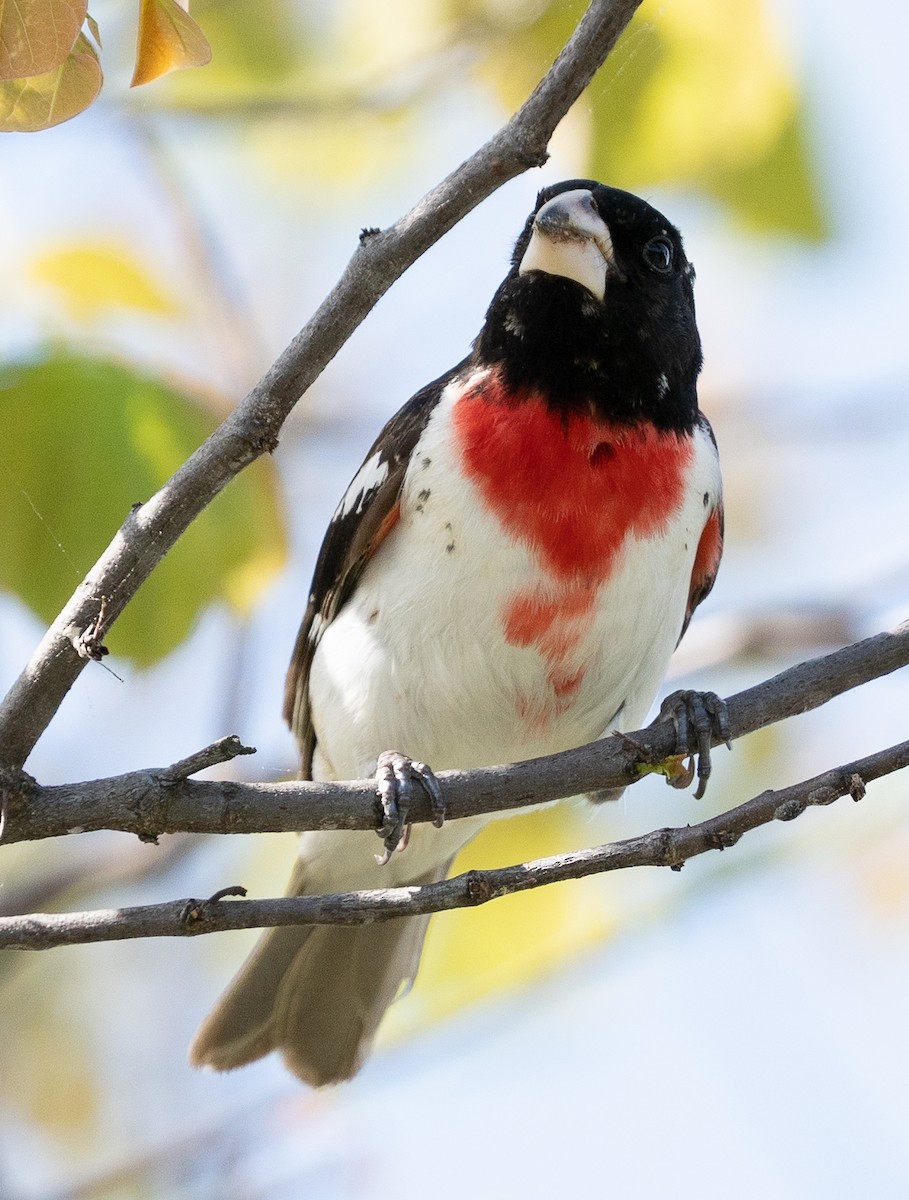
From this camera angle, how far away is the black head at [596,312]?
364 cm

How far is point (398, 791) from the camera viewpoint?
3006mm

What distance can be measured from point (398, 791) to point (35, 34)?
173cm

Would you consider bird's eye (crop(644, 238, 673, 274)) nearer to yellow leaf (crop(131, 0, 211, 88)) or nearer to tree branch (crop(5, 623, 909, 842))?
tree branch (crop(5, 623, 909, 842))

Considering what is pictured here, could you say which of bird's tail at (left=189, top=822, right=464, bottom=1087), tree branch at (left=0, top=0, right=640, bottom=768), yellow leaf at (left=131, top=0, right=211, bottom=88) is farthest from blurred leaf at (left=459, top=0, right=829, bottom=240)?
bird's tail at (left=189, top=822, right=464, bottom=1087)

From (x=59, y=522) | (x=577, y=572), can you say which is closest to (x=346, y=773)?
(x=577, y=572)

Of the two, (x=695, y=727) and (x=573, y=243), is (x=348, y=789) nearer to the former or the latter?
(x=695, y=727)

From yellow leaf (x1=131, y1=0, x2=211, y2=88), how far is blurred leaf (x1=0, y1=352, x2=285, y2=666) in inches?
47.8

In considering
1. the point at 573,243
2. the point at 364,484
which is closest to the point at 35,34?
the point at 573,243

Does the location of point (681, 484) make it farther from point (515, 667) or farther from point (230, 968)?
point (230, 968)

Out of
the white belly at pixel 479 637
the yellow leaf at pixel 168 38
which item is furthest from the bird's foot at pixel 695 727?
the yellow leaf at pixel 168 38

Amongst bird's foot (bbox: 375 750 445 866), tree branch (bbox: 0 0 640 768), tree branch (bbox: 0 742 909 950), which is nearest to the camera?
tree branch (bbox: 0 0 640 768)

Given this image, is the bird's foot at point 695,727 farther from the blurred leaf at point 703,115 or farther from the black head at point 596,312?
the blurred leaf at point 703,115

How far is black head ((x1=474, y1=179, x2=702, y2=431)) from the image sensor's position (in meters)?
3.64

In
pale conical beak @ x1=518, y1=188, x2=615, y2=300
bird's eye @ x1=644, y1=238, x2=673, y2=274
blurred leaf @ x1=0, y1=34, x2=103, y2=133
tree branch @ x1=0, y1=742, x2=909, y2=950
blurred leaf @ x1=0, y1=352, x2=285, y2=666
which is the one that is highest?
bird's eye @ x1=644, y1=238, x2=673, y2=274
